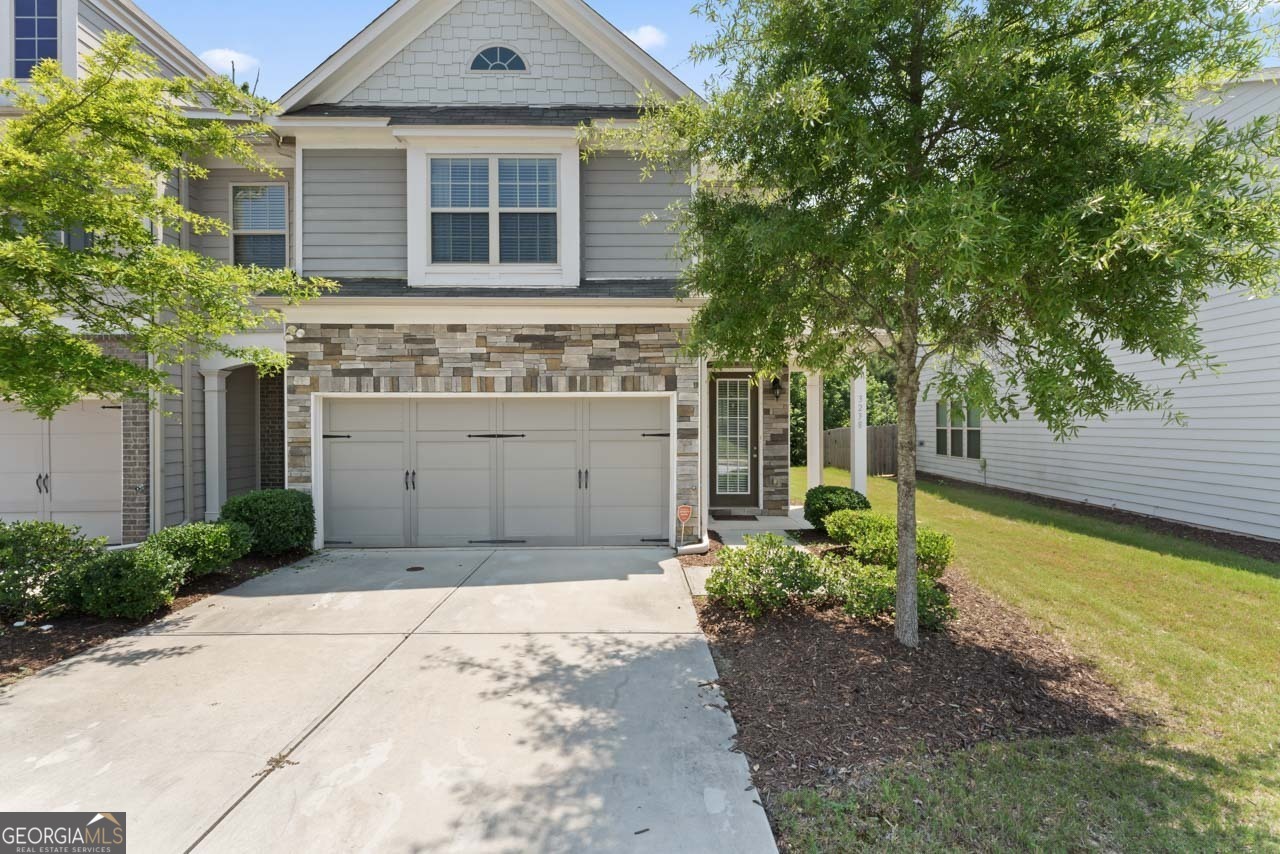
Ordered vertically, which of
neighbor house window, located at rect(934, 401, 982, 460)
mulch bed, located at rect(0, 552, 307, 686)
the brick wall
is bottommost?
mulch bed, located at rect(0, 552, 307, 686)

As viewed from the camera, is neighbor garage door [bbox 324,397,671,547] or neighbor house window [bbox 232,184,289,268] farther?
neighbor house window [bbox 232,184,289,268]

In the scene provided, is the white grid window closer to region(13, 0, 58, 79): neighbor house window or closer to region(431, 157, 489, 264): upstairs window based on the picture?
region(431, 157, 489, 264): upstairs window

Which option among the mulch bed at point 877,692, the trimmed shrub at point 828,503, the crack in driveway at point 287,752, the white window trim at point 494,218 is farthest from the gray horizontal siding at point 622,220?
the crack in driveway at point 287,752

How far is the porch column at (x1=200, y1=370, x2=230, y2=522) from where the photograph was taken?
898cm

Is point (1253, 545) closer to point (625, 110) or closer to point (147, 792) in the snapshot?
point (625, 110)

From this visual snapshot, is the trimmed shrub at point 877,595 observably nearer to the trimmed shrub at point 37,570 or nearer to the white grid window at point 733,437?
the white grid window at point 733,437

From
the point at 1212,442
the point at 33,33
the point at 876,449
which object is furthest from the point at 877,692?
the point at 876,449

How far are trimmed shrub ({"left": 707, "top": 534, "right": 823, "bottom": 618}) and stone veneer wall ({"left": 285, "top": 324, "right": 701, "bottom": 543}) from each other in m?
3.18

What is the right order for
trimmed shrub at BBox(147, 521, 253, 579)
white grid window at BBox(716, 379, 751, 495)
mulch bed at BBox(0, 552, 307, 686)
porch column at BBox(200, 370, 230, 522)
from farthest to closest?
white grid window at BBox(716, 379, 751, 495) < porch column at BBox(200, 370, 230, 522) < trimmed shrub at BBox(147, 521, 253, 579) < mulch bed at BBox(0, 552, 307, 686)

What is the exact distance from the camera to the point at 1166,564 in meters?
7.52

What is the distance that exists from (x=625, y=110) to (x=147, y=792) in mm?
8550

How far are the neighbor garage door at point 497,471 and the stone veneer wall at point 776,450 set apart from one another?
3.43 meters

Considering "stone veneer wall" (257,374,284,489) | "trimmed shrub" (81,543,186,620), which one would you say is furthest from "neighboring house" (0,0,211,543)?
"trimmed shrub" (81,543,186,620)

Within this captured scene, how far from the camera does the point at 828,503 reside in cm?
895
